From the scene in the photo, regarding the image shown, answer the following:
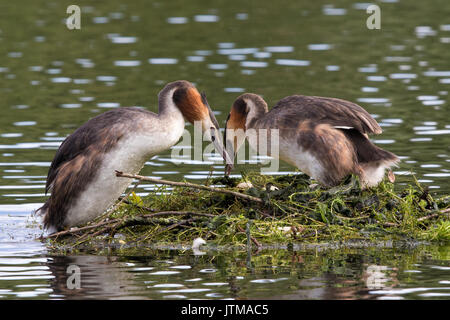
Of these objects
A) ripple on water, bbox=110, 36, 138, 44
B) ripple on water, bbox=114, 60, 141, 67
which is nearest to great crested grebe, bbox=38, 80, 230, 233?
ripple on water, bbox=114, 60, 141, 67

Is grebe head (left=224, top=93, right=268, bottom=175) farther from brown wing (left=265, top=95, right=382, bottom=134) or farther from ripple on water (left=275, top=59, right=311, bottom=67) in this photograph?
ripple on water (left=275, top=59, right=311, bottom=67)

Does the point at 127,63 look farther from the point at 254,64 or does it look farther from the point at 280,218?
the point at 280,218

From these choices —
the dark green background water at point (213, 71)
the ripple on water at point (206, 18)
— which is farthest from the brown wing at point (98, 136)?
the ripple on water at point (206, 18)

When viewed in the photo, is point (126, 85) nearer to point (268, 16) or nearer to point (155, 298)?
point (268, 16)

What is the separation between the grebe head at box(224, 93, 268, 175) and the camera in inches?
500

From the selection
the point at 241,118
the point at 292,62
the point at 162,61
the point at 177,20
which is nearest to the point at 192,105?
the point at 241,118

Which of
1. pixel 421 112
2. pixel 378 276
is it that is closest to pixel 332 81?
pixel 421 112

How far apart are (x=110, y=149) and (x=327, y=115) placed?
2.54 m

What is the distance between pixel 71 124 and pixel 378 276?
9970mm

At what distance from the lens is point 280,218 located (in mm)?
11523

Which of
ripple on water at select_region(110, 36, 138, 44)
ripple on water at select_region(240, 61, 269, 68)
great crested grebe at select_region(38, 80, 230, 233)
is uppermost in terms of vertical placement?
ripple on water at select_region(110, 36, 138, 44)

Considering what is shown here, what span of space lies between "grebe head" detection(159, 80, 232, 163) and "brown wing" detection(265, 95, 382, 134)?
0.77 metres
